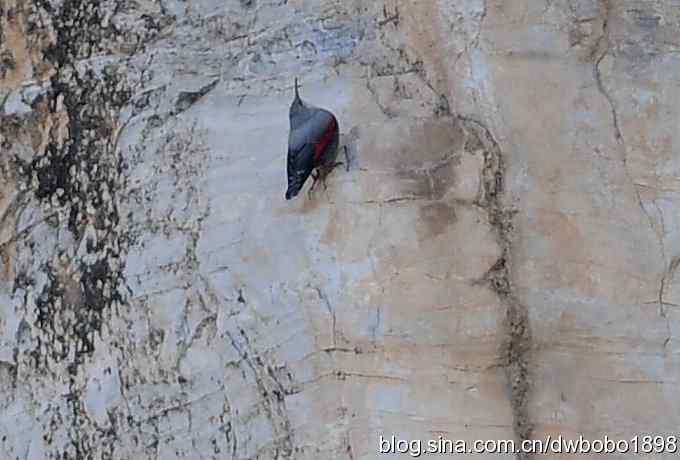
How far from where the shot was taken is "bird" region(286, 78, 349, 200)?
1816 mm

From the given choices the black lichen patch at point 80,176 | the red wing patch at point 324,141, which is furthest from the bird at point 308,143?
the black lichen patch at point 80,176

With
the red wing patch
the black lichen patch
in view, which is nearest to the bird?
the red wing patch

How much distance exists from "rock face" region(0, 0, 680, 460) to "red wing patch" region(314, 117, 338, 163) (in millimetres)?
69

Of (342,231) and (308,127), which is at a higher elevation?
(308,127)

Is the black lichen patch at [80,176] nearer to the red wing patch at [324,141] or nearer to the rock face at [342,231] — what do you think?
the rock face at [342,231]

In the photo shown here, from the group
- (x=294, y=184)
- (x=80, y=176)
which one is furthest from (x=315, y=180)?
(x=80, y=176)

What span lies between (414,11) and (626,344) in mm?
717

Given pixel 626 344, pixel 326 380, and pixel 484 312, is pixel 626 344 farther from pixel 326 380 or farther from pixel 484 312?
pixel 326 380

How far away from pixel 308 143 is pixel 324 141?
3 cm

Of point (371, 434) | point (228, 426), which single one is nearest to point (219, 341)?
point (228, 426)

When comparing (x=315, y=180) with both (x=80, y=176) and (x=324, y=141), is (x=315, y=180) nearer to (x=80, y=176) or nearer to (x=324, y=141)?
(x=324, y=141)

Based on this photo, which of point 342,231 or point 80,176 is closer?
point 342,231

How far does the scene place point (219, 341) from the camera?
1.86 m

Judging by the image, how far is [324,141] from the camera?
5.98 ft
